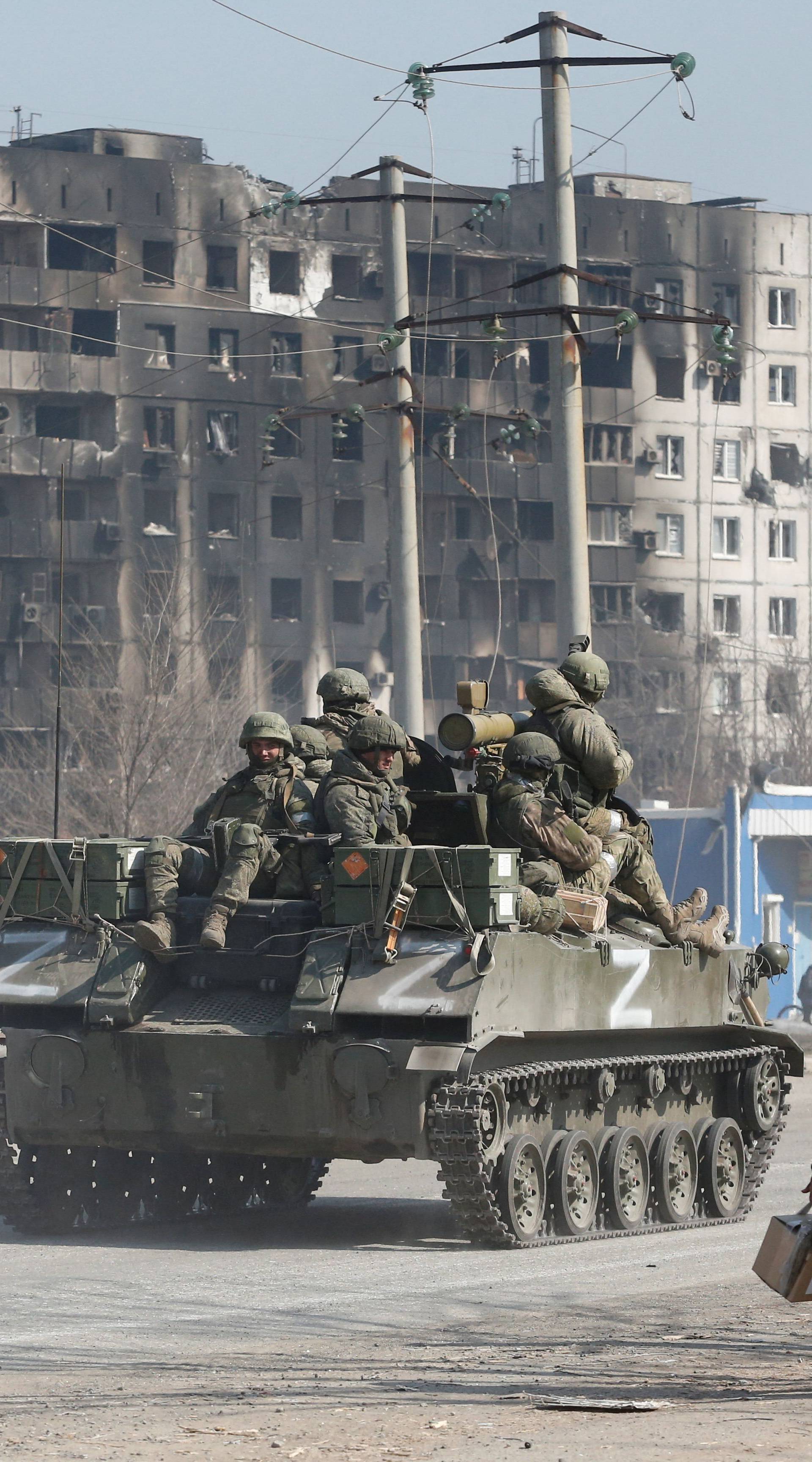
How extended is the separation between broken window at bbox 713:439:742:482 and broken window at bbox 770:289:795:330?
435 cm

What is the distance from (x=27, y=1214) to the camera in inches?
569

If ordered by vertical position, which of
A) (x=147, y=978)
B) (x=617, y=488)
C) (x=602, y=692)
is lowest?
(x=147, y=978)

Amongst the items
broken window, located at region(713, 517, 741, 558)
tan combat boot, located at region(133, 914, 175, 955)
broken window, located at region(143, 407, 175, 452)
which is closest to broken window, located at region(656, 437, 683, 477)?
broken window, located at region(713, 517, 741, 558)

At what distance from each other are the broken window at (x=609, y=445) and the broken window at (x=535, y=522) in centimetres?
223

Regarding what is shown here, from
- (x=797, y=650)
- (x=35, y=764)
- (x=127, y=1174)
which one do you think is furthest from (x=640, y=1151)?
(x=797, y=650)

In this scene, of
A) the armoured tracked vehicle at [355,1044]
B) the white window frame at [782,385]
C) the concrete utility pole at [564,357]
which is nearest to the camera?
the armoured tracked vehicle at [355,1044]

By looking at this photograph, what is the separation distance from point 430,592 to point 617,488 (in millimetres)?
7171

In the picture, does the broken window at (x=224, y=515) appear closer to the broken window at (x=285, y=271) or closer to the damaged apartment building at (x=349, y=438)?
the damaged apartment building at (x=349, y=438)

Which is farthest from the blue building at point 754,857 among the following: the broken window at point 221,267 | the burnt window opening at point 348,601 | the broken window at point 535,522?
the broken window at point 221,267

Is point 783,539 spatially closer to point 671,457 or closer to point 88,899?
point 671,457

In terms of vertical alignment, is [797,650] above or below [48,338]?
below

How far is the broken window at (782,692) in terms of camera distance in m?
76.8

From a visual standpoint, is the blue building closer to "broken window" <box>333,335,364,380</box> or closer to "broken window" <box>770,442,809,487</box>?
"broken window" <box>333,335,364,380</box>

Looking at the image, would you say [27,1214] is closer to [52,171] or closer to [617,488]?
[52,171]
